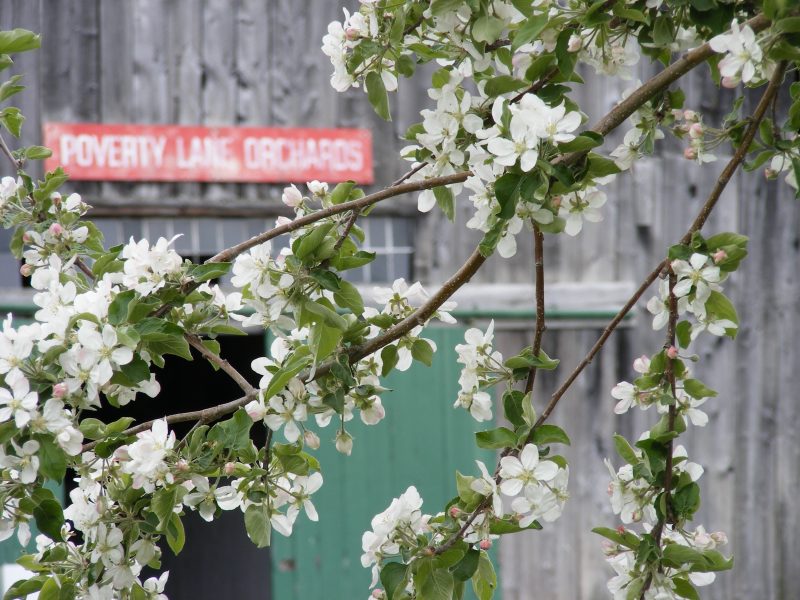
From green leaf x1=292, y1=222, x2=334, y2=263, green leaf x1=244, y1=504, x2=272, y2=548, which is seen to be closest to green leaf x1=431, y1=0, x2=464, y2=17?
green leaf x1=292, y1=222, x2=334, y2=263

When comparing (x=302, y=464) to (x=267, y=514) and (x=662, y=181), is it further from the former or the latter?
(x=662, y=181)

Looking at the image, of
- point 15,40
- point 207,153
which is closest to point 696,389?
point 15,40

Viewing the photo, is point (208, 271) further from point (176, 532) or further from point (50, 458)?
point (176, 532)

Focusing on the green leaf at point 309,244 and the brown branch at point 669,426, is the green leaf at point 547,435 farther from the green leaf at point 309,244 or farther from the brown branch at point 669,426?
the green leaf at point 309,244

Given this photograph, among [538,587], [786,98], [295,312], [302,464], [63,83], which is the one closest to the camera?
[295,312]

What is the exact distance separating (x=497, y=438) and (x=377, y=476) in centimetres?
259

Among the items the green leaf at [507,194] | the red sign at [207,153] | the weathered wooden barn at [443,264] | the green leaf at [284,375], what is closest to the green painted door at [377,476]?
the weathered wooden barn at [443,264]

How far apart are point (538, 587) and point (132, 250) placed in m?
3.12

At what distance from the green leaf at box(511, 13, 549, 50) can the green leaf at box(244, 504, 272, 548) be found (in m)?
0.66

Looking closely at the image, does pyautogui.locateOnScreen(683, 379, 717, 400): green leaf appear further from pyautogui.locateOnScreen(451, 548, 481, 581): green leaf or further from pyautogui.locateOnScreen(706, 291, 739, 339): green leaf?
pyautogui.locateOnScreen(451, 548, 481, 581): green leaf

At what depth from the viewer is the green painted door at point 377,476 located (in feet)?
12.3

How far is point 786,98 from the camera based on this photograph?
429 centimetres

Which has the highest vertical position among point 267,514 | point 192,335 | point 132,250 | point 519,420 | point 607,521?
point 132,250

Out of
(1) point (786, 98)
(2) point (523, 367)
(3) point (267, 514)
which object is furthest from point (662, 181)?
(3) point (267, 514)
